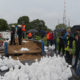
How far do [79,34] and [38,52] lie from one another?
3514 mm

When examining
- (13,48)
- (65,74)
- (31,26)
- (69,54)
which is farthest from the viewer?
(31,26)

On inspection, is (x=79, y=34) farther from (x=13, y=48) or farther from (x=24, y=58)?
(x=13, y=48)

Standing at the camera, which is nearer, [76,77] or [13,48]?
[76,77]

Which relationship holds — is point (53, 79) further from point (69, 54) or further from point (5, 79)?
point (69, 54)

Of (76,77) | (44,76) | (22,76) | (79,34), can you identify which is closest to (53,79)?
(44,76)

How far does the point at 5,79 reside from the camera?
2838mm

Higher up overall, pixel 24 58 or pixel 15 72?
pixel 15 72

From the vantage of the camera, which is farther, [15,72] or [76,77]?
[76,77]

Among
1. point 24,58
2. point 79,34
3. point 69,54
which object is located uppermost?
point 79,34

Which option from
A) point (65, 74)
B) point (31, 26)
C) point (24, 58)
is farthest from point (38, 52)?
point (31, 26)

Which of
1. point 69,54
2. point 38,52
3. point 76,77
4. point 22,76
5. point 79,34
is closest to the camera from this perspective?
point 22,76

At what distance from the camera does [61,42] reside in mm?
6922

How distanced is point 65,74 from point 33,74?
0.78m

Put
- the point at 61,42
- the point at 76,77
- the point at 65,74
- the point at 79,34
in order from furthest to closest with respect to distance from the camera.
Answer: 1. the point at 61,42
2. the point at 79,34
3. the point at 76,77
4. the point at 65,74
